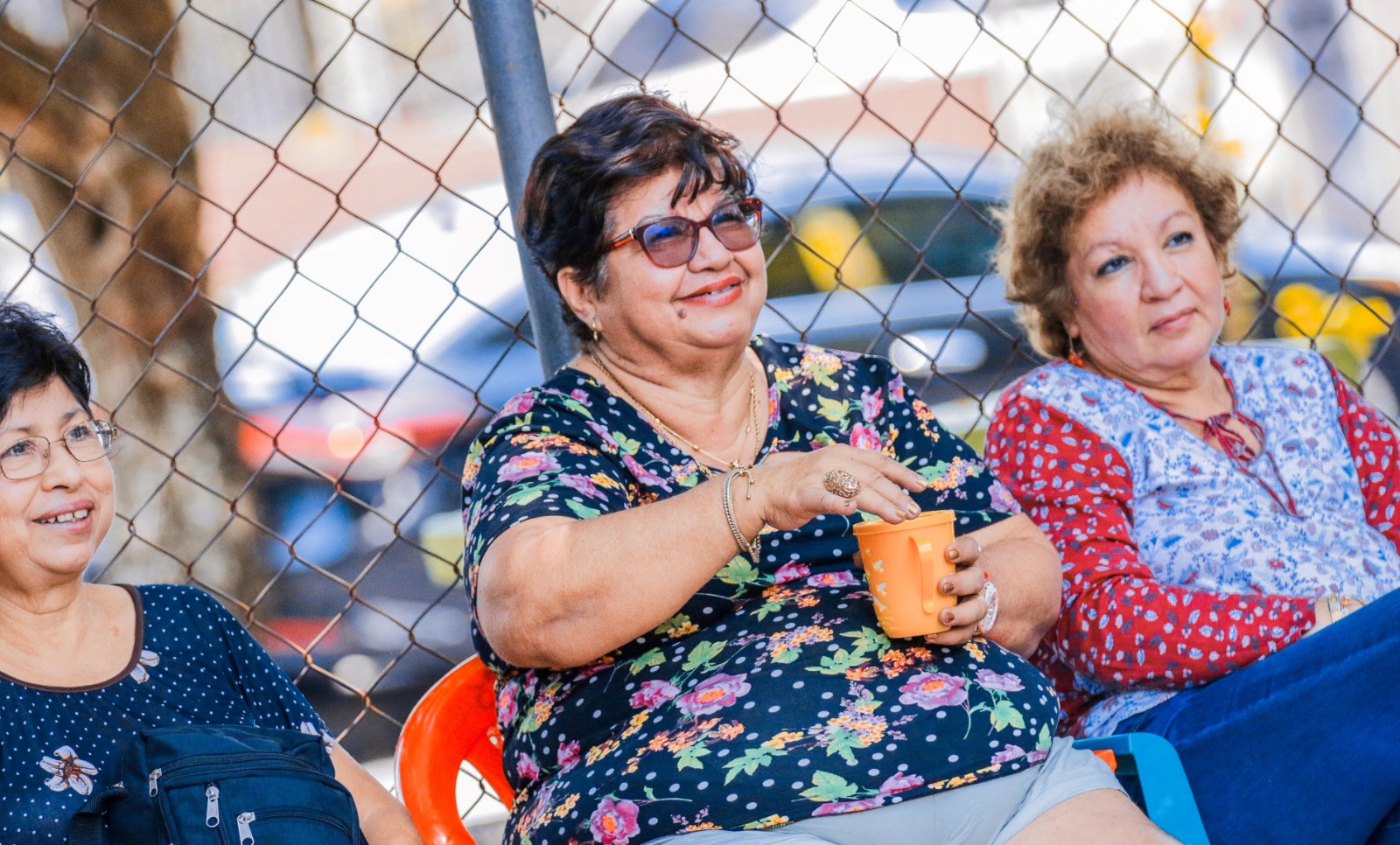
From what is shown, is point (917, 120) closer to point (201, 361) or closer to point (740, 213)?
point (201, 361)

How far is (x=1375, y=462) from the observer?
2.51 m

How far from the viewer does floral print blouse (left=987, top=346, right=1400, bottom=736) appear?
7.04 feet

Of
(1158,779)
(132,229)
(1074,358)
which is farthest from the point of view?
(132,229)

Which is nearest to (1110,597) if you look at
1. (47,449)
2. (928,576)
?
(928,576)

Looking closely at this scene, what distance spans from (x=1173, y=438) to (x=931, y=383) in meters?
2.60

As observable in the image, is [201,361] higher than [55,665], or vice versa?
[55,665]

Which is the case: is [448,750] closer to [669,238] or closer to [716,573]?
[716,573]

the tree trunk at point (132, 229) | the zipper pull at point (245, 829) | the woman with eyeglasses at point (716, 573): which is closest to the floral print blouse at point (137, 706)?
the zipper pull at point (245, 829)

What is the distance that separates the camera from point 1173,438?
2385 millimetres

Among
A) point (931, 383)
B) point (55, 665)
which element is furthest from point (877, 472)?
point (931, 383)

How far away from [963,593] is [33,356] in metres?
1.27

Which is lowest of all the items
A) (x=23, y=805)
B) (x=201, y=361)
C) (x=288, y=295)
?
(x=288, y=295)

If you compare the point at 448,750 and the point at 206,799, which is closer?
the point at 206,799

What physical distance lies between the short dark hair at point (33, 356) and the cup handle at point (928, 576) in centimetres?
116
